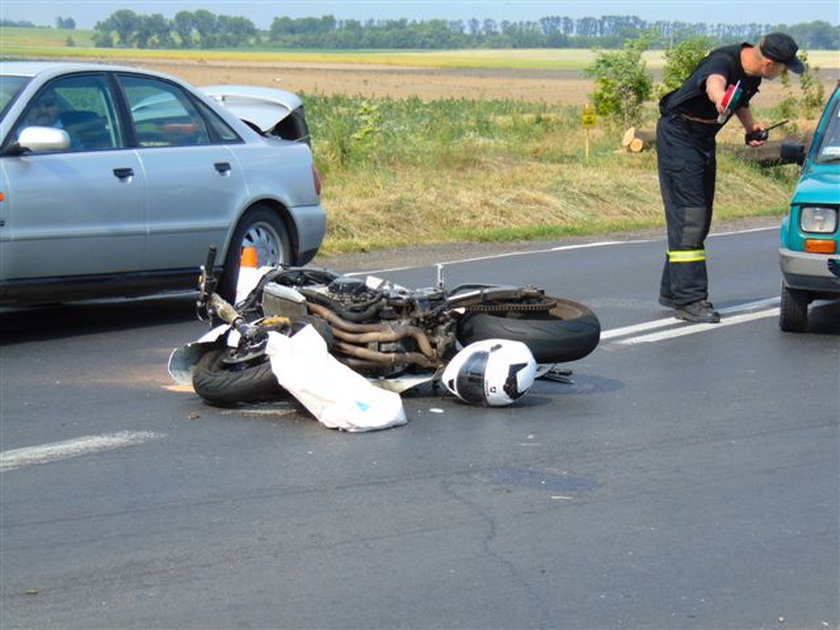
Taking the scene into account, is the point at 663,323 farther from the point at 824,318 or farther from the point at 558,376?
the point at 558,376

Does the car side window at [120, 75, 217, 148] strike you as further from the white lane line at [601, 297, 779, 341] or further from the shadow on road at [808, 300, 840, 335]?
the shadow on road at [808, 300, 840, 335]

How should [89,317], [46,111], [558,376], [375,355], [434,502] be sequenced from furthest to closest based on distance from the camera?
[89,317]
[46,111]
[558,376]
[375,355]
[434,502]

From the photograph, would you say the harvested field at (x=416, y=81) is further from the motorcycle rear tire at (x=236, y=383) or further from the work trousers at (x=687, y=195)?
the motorcycle rear tire at (x=236, y=383)

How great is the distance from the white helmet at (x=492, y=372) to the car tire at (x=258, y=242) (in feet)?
9.90

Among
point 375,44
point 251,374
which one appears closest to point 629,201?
point 251,374

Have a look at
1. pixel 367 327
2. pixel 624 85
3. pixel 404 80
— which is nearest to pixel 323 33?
pixel 404 80

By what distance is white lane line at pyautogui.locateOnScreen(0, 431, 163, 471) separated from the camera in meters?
6.54

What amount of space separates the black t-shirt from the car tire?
9.28 feet

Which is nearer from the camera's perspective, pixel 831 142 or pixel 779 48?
pixel 779 48

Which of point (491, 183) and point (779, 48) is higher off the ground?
point (779, 48)

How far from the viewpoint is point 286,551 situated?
17.7 ft

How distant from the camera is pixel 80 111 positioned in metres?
9.84

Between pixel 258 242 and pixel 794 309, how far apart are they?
3697mm

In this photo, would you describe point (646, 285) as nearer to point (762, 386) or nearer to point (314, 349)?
point (762, 386)
